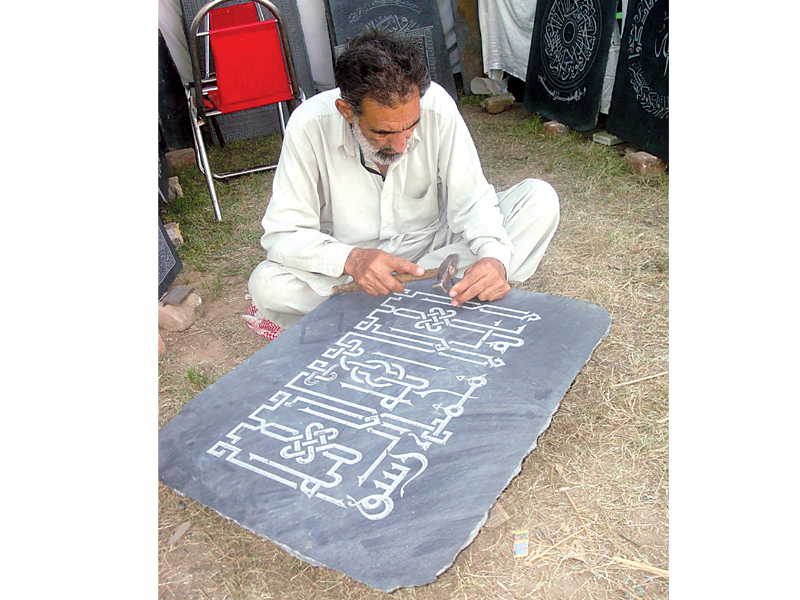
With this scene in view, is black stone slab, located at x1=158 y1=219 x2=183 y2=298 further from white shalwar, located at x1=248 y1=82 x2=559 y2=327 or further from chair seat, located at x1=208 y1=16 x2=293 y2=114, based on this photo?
chair seat, located at x1=208 y1=16 x2=293 y2=114

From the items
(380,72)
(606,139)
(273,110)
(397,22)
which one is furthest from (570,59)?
(380,72)

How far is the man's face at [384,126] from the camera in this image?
2.14m

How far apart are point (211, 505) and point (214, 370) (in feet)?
3.90

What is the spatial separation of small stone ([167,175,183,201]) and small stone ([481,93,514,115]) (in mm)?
2635

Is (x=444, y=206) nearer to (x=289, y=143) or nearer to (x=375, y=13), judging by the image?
(x=289, y=143)

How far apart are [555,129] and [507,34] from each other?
1.11 metres

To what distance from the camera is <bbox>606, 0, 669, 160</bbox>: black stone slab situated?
3.90m

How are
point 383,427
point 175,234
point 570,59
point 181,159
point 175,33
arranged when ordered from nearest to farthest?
point 383,427 → point 175,234 → point 570,59 → point 181,159 → point 175,33

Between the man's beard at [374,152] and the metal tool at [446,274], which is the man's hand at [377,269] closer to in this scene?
the metal tool at [446,274]

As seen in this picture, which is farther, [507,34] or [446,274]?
[507,34]

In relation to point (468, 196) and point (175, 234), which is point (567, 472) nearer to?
point (468, 196)

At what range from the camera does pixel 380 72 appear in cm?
209

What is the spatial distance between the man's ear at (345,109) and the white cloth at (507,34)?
331 cm

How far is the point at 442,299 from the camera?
7.77 feet
